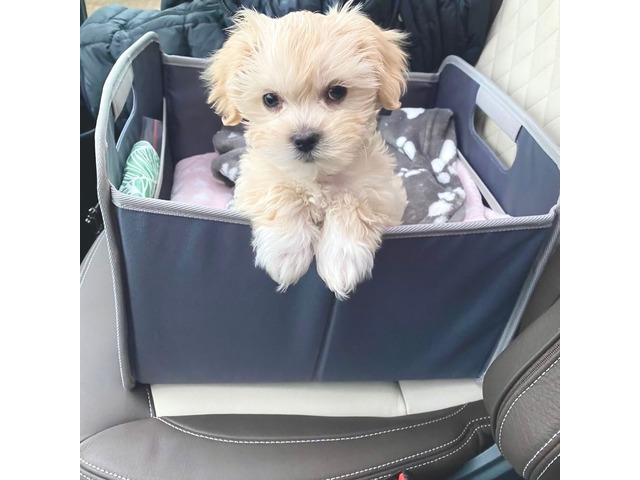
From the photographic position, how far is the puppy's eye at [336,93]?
3.72ft

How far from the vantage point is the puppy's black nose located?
1.06 metres

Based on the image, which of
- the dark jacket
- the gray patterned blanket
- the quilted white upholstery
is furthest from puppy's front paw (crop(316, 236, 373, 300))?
the dark jacket

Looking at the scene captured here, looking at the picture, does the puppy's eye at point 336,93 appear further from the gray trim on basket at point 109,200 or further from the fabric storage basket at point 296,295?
the gray trim on basket at point 109,200

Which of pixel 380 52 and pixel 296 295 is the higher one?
pixel 380 52

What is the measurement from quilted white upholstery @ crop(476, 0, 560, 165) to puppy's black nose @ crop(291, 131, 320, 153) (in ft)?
3.45

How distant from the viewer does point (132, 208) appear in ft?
3.41

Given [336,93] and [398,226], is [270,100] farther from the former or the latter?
[398,226]

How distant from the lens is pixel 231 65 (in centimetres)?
118

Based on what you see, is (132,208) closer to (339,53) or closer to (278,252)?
(278,252)

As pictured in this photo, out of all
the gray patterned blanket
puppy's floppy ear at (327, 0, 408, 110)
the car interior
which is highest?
puppy's floppy ear at (327, 0, 408, 110)

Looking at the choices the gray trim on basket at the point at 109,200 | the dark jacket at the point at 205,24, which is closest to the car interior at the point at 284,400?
the gray trim on basket at the point at 109,200

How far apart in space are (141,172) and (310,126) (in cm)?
59

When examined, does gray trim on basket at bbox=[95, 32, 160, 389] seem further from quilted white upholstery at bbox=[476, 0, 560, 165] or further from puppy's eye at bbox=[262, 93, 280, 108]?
quilted white upholstery at bbox=[476, 0, 560, 165]

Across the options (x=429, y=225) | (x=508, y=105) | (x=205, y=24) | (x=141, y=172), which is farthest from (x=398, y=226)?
(x=205, y=24)
